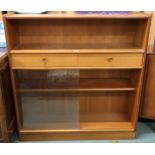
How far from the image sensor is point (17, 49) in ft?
5.13

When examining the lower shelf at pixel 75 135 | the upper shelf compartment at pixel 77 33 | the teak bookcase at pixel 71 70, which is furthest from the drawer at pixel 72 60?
the lower shelf at pixel 75 135

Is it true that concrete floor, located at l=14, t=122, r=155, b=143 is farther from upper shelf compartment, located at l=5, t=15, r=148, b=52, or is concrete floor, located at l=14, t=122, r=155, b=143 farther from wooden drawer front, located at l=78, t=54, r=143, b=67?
upper shelf compartment, located at l=5, t=15, r=148, b=52

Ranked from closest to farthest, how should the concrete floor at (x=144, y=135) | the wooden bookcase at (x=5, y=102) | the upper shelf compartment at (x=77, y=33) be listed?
the wooden bookcase at (x=5, y=102)
the upper shelf compartment at (x=77, y=33)
the concrete floor at (x=144, y=135)

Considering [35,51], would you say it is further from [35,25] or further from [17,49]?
[35,25]

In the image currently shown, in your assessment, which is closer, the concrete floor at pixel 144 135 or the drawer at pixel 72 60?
the drawer at pixel 72 60

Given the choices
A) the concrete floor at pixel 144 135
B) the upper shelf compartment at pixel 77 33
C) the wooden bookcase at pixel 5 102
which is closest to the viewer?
the wooden bookcase at pixel 5 102

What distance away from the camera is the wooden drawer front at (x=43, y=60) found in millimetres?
1523

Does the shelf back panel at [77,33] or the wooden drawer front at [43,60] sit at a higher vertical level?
the shelf back panel at [77,33]

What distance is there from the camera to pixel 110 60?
1.55 m

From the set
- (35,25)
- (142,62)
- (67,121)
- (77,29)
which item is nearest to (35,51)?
(35,25)

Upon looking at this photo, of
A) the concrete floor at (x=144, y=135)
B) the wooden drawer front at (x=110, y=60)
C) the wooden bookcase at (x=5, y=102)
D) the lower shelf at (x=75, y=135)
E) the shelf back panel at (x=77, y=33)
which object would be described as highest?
Result: the shelf back panel at (x=77, y=33)

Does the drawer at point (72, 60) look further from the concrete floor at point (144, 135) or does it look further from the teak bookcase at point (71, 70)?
the concrete floor at point (144, 135)

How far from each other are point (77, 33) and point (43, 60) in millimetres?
450

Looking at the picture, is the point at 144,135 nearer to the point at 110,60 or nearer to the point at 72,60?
the point at 110,60
